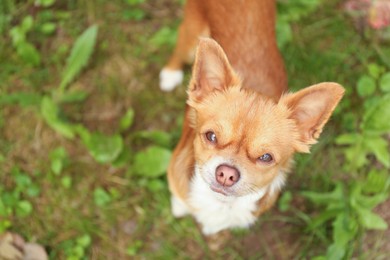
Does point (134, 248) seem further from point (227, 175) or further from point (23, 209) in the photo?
point (227, 175)

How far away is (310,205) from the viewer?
4.68 m

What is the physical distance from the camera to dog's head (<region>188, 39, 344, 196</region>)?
10.2 ft

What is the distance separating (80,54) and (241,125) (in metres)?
2.23

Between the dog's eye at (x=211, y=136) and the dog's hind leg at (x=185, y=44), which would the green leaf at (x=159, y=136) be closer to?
the dog's hind leg at (x=185, y=44)

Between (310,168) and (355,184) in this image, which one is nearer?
(355,184)

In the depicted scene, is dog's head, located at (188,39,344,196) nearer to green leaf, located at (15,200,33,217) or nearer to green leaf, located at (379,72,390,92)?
green leaf, located at (379,72,390,92)

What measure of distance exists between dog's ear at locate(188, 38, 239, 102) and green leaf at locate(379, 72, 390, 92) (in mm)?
1944

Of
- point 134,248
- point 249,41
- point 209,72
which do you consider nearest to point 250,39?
point 249,41

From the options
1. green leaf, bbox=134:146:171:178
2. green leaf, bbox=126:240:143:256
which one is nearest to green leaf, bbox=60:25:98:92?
green leaf, bbox=134:146:171:178

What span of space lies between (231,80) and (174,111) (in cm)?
172

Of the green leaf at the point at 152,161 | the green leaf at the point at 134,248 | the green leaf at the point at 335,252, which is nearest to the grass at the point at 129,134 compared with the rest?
the green leaf at the point at 134,248

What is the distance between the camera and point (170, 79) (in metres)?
4.95

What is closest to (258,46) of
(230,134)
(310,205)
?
(230,134)

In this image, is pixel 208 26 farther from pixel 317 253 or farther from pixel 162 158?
pixel 317 253
